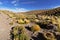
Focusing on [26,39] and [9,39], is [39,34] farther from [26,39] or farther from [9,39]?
[9,39]

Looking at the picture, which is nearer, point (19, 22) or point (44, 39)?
point (44, 39)

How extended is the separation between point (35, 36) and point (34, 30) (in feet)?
6.07

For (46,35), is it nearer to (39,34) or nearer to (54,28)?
(39,34)

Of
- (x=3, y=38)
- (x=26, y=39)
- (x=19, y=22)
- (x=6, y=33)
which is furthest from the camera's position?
(x=19, y=22)

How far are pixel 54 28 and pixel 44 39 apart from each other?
3201mm

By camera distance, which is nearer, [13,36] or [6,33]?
[13,36]

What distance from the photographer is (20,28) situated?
1814 cm

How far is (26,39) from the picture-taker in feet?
50.8

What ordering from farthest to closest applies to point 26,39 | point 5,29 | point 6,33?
point 5,29 → point 6,33 → point 26,39

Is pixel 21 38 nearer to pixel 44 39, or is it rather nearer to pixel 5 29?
pixel 44 39

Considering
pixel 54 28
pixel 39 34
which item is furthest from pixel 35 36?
pixel 54 28

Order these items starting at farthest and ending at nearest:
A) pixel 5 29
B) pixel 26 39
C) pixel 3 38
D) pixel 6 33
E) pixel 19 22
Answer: pixel 19 22
pixel 5 29
pixel 6 33
pixel 3 38
pixel 26 39

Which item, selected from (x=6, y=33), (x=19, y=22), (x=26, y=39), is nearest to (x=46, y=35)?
(x=26, y=39)

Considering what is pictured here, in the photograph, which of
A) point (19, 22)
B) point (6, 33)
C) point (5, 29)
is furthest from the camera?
point (19, 22)
